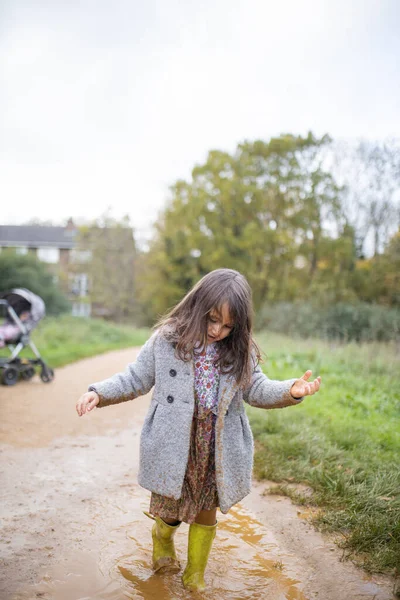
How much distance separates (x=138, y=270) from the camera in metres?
31.0

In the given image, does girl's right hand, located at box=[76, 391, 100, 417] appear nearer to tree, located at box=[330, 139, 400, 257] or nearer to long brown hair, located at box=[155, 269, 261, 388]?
long brown hair, located at box=[155, 269, 261, 388]

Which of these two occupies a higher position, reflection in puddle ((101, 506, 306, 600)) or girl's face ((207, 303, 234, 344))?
girl's face ((207, 303, 234, 344))

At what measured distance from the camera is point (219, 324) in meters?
2.69

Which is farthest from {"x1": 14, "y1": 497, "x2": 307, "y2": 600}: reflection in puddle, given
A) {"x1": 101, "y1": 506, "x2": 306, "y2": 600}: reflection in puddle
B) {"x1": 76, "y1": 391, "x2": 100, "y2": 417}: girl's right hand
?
{"x1": 76, "y1": 391, "x2": 100, "y2": 417}: girl's right hand

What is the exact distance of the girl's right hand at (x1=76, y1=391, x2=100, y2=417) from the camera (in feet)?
8.45

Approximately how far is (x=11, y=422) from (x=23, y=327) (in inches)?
106

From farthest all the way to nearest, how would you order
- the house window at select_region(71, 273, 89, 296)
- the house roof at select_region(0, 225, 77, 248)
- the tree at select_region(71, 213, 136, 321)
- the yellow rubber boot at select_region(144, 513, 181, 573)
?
the house roof at select_region(0, 225, 77, 248)
the house window at select_region(71, 273, 89, 296)
the tree at select_region(71, 213, 136, 321)
the yellow rubber boot at select_region(144, 513, 181, 573)

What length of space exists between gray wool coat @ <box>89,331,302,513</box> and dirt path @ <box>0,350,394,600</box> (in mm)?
577

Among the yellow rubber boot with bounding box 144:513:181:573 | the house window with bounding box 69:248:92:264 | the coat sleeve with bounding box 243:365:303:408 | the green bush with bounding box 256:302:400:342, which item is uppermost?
the house window with bounding box 69:248:92:264

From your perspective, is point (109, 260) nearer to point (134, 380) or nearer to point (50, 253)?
point (50, 253)

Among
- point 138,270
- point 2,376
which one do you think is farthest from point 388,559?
point 138,270

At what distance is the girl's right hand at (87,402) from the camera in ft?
8.45

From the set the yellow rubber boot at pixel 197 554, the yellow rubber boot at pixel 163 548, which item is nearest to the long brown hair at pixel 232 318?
the yellow rubber boot at pixel 197 554

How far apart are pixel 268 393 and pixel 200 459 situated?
1.69 ft
